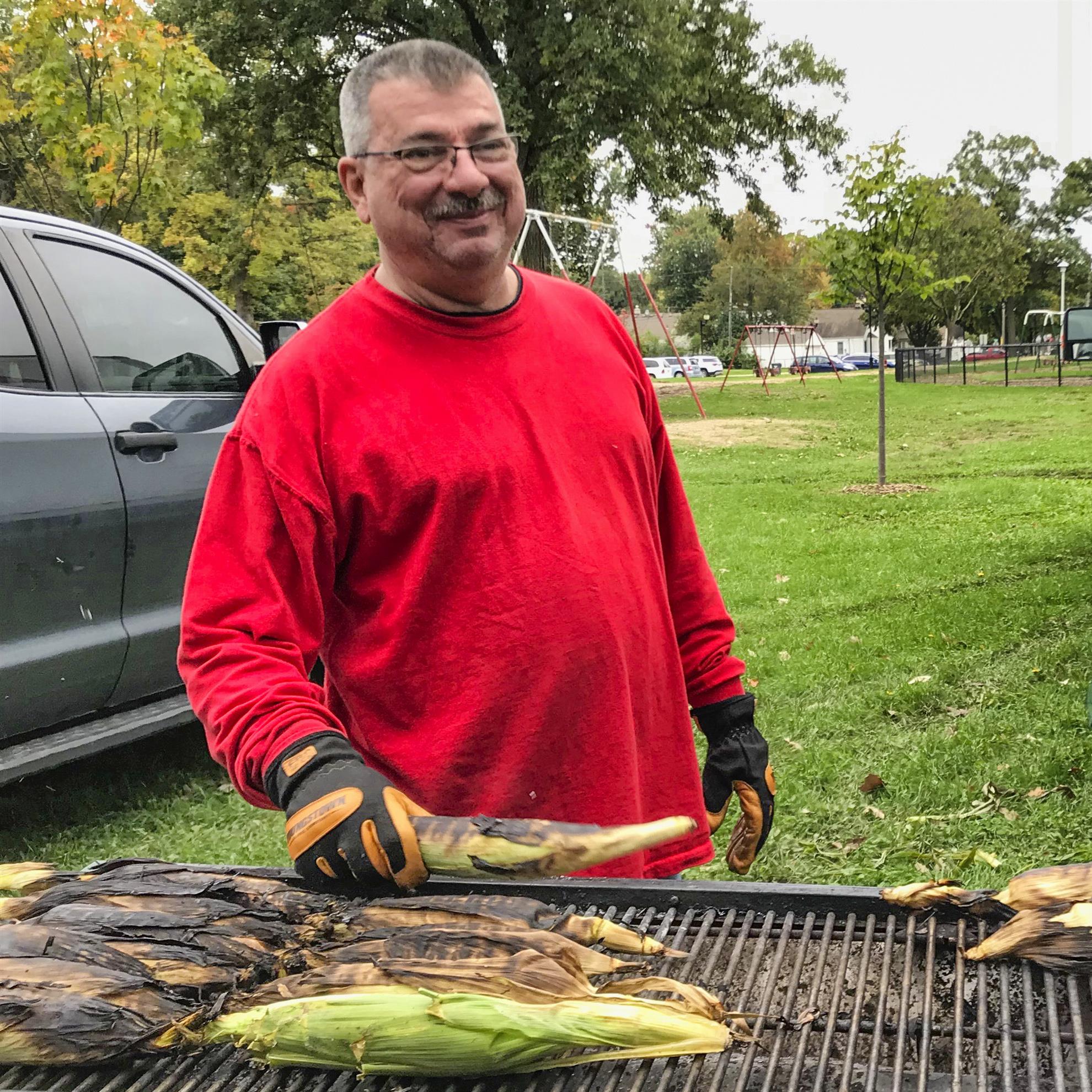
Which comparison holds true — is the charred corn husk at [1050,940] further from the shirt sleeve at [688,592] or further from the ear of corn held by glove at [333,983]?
the shirt sleeve at [688,592]

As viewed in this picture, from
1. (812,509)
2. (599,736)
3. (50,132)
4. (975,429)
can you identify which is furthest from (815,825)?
(975,429)

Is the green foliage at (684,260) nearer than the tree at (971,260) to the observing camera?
No

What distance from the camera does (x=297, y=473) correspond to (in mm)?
1770

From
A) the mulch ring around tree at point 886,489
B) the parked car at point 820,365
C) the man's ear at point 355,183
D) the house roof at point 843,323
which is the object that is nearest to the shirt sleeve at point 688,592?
the man's ear at point 355,183

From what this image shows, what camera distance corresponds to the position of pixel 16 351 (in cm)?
387

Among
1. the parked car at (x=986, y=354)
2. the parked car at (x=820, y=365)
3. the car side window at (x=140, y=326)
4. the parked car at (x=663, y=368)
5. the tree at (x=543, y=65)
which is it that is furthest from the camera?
the parked car at (x=820, y=365)

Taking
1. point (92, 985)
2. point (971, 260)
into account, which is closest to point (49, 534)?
point (92, 985)

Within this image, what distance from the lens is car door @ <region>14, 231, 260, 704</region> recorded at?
408 centimetres

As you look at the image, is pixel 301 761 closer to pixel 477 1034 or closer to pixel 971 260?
pixel 477 1034

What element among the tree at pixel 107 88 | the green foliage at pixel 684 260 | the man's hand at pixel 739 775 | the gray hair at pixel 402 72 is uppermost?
the green foliage at pixel 684 260

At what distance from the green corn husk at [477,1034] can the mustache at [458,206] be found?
1.28 meters

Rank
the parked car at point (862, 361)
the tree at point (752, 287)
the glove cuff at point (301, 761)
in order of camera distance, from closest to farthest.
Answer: the glove cuff at point (301, 761) < the parked car at point (862, 361) < the tree at point (752, 287)

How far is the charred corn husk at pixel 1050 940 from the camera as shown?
4.16 ft

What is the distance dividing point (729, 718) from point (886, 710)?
10.9 feet
